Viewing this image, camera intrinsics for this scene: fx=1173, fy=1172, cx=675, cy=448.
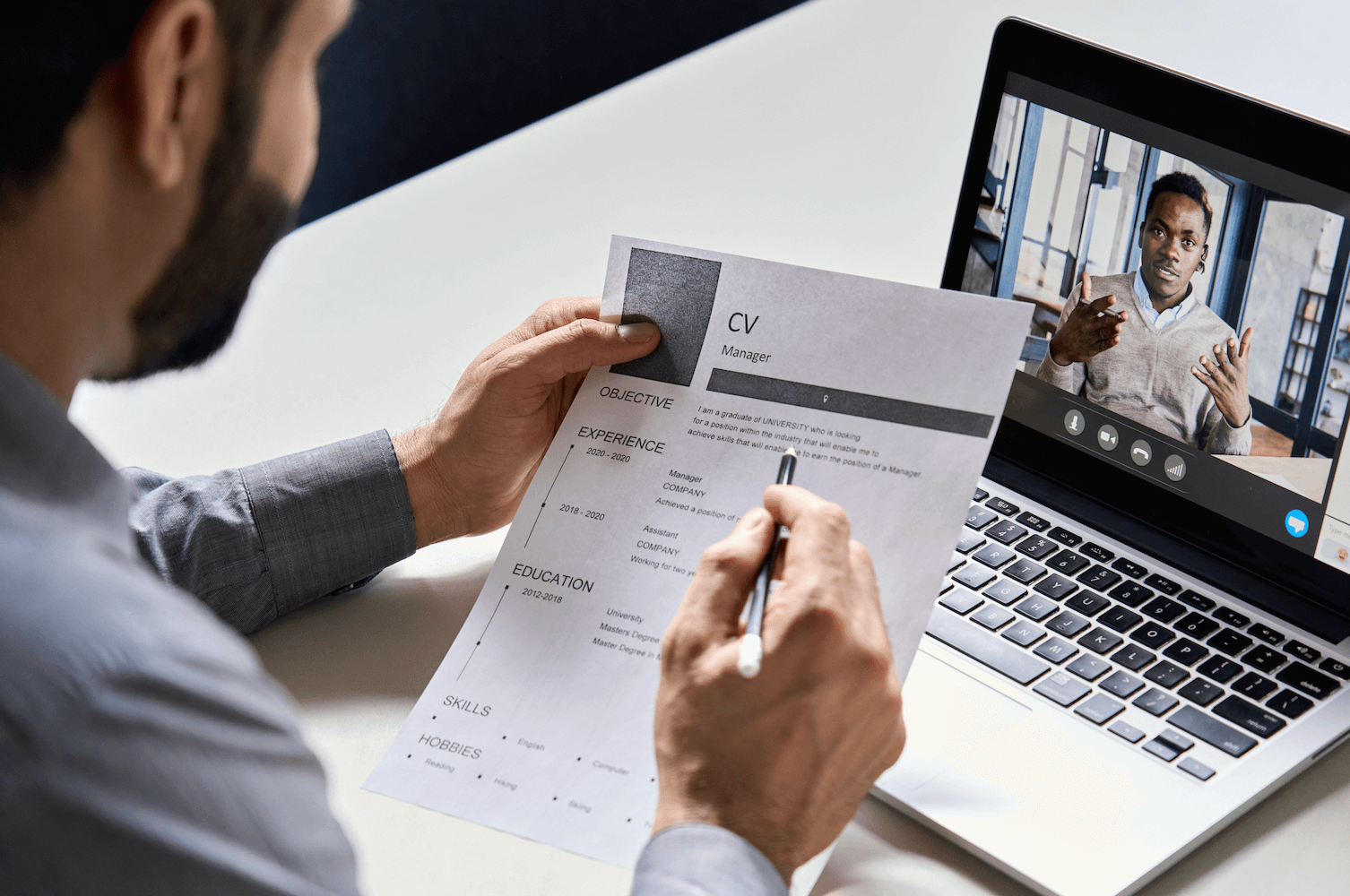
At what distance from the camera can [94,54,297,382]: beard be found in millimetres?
502

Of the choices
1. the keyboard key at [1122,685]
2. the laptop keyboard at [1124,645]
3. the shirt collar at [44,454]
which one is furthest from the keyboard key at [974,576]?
the shirt collar at [44,454]

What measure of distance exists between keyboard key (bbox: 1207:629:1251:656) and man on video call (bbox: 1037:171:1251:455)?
12cm

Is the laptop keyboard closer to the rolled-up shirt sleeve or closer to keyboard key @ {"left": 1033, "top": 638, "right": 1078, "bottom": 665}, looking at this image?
keyboard key @ {"left": 1033, "top": 638, "right": 1078, "bottom": 665}

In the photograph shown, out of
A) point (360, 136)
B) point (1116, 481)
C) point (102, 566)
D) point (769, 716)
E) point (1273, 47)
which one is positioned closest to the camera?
point (102, 566)

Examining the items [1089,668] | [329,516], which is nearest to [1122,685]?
[1089,668]

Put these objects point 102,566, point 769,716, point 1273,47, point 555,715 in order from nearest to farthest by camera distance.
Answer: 1. point 102,566
2. point 769,716
3. point 555,715
4. point 1273,47

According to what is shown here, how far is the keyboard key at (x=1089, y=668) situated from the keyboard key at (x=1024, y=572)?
75 mm

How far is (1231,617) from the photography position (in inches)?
29.0

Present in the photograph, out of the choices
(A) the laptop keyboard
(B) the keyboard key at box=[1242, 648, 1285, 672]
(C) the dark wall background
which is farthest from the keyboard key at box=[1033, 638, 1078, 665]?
(C) the dark wall background

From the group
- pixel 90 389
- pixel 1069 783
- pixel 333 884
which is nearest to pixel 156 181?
pixel 333 884

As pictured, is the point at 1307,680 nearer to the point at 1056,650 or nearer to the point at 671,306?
the point at 1056,650

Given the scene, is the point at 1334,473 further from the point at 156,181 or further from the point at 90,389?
the point at 90,389

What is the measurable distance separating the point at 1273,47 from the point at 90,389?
155cm

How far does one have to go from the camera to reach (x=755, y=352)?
29.1 inches
